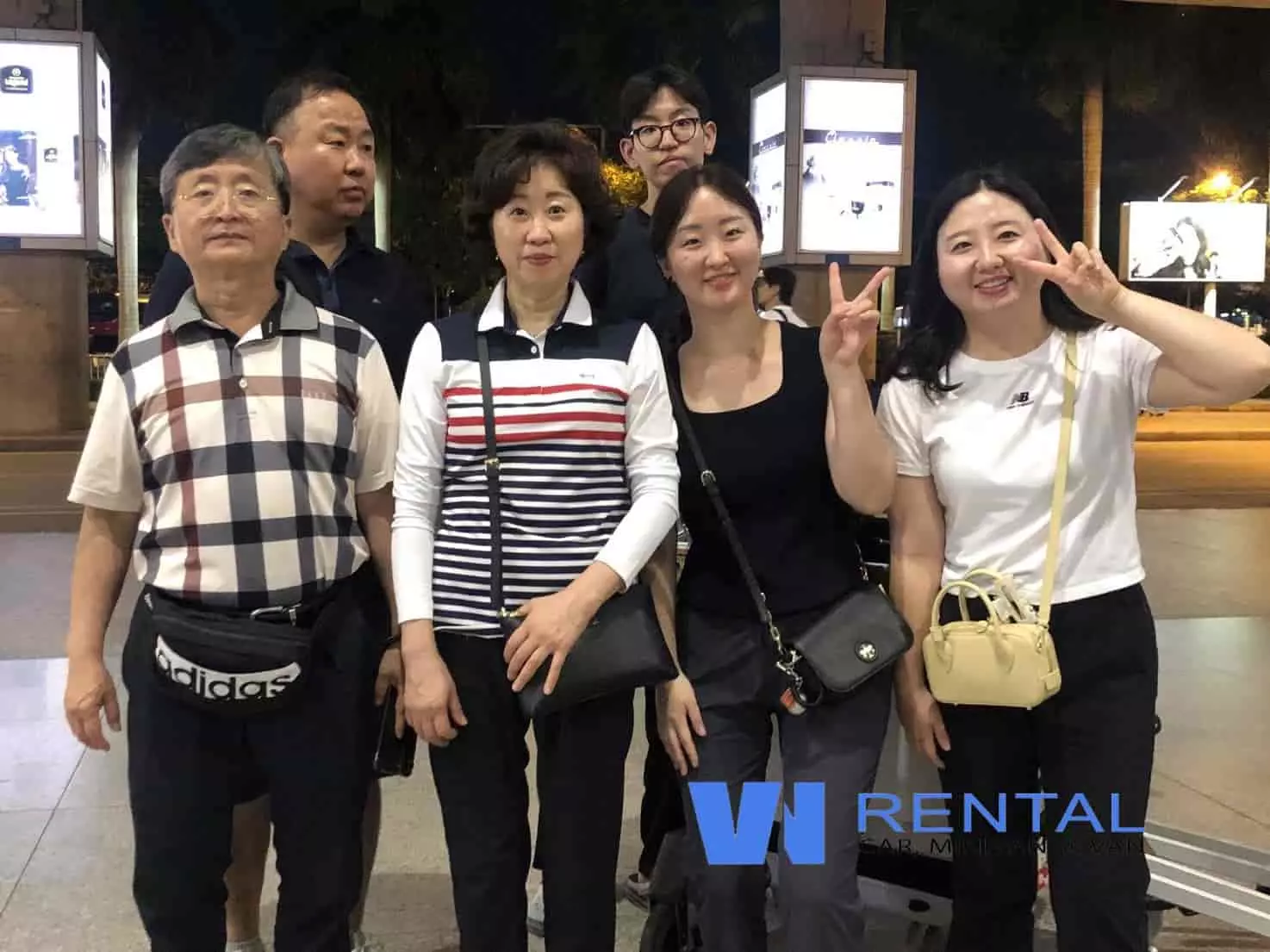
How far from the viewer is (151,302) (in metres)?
2.55

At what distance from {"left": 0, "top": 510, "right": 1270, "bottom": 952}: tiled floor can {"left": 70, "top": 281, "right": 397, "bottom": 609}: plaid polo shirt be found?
1367mm

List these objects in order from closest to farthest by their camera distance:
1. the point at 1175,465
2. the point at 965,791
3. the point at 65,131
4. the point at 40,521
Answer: the point at 965,791 < the point at 40,521 < the point at 65,131 < the point at 1175,465

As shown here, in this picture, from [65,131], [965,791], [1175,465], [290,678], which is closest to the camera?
[290,678]

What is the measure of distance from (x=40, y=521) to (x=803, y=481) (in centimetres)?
814

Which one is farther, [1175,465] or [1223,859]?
[1175,465]

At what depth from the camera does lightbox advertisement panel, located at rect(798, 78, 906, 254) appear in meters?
13.3

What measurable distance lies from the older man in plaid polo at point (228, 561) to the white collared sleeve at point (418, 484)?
12cm

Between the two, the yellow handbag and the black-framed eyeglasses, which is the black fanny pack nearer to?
the yellow handbag

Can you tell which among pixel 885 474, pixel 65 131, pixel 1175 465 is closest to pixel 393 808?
pixel 885 474

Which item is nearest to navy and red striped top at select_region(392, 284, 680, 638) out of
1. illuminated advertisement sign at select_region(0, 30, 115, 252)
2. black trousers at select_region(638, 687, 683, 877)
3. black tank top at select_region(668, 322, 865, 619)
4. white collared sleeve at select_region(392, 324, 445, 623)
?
white collared sleeve at select_region(392, 324, 445, 623)

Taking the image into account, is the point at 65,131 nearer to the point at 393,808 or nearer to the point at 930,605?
the point at 393,808

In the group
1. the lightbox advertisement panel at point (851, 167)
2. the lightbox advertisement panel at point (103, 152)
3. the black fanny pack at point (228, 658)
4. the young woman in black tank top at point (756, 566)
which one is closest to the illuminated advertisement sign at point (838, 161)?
the lightbox advertisement panel at point (851, 167)

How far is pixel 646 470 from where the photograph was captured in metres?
2.28

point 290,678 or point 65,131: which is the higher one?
point 65,131
